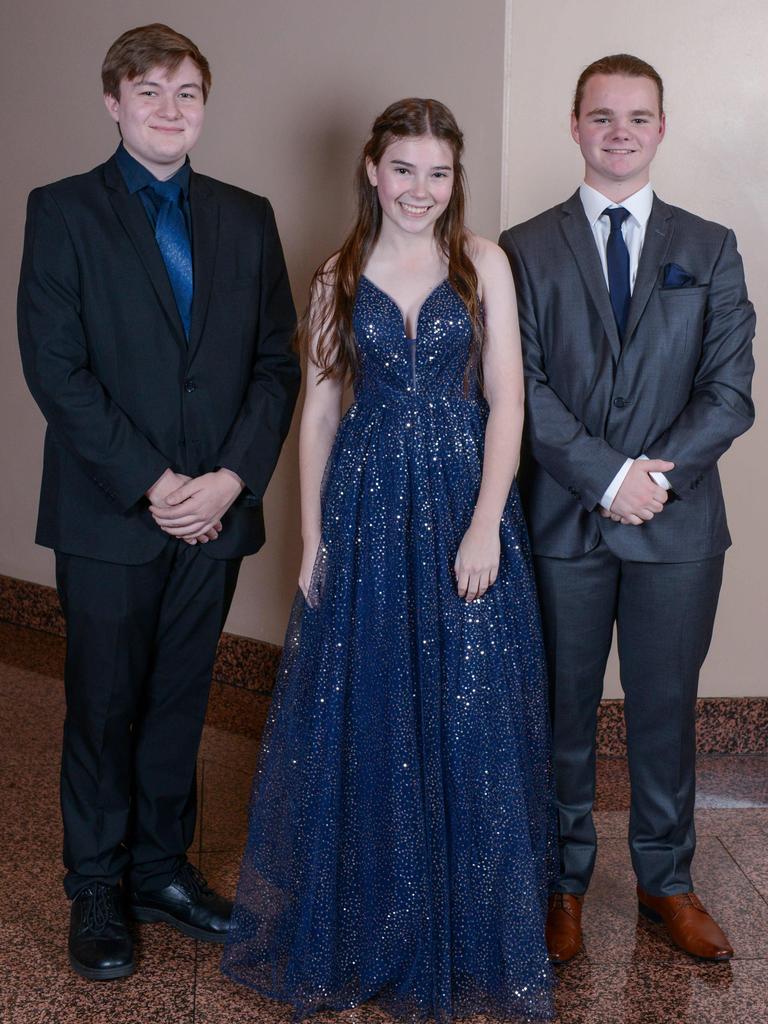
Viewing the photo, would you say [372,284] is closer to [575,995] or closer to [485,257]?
[485,257]

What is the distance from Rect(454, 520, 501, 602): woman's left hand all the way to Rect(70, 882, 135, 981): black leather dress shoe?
3.25 feet

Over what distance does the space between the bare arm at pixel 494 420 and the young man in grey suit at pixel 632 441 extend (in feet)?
0.32

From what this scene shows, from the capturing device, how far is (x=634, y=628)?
2.48 meters

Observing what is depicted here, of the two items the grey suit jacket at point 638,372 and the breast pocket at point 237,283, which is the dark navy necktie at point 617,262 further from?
the breast pocket at point 237,283

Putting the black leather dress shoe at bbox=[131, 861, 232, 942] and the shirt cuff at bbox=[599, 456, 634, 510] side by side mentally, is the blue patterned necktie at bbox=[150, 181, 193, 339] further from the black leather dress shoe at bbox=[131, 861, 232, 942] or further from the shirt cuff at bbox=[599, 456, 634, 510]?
the black leather dress shoe at bbox=[131, 861, 232, 942]

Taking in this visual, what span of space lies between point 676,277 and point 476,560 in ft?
2.29

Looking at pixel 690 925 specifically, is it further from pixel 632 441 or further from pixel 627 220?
pixel 627 220

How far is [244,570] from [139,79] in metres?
1.97

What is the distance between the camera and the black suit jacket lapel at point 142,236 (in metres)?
2.35

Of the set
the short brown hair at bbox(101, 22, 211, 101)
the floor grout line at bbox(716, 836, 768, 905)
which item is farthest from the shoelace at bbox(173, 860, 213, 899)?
the short brown hair at bbox(101, 22, 211, 101)

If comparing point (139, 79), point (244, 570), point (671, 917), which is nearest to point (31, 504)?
point (244, 570)

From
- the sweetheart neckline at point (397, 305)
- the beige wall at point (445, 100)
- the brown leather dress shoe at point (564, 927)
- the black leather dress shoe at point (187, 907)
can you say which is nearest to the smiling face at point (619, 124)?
the sweetheart neckline at point (397, 305)

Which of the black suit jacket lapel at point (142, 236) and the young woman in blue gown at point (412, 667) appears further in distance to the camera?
the black suit jacket lapel at point (142, 236)

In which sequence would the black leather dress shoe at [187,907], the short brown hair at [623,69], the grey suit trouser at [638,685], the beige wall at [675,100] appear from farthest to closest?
the beige wall at [675,100] < the black leather dress shoe at [187,907] < the grey suit trouser at [638,685] < the short brown hair at [623,69]
